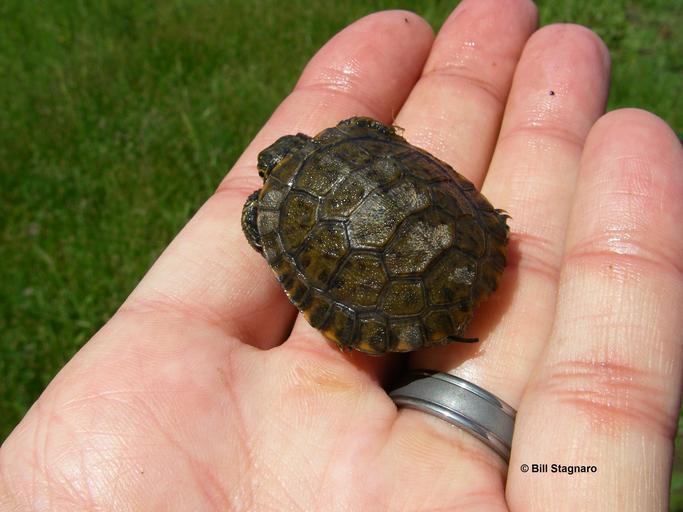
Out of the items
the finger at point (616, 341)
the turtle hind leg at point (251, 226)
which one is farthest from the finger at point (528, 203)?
the turtle hind leg at point (251, 226)

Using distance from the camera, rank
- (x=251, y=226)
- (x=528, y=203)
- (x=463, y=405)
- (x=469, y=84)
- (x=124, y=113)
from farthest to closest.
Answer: (x=124, y=113) < (x=469, y=84) < (x=528, y=203) < (x=251, y=226) < (x=463, y=405)

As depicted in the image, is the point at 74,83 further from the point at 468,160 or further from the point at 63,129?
the point at 468,160

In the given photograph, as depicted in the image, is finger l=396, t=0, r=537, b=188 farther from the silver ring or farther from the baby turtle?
the silver ring

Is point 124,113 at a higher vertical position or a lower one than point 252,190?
lower

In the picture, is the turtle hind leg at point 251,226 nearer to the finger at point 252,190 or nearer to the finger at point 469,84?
the finger at point 252,190

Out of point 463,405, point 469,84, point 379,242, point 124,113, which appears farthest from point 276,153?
point 124,113

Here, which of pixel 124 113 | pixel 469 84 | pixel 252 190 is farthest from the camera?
pixel 124 113

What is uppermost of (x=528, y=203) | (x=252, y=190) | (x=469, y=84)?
(x=469, y=84)

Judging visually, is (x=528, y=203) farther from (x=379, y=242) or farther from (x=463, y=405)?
(x=463, y=405)
